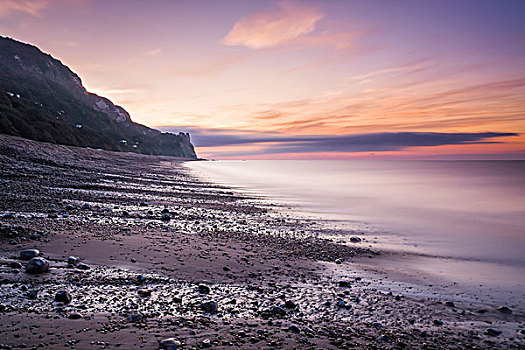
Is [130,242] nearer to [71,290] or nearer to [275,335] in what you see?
[71,290]

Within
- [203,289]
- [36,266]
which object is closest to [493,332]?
[203,289]

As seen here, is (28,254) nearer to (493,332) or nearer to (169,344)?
(169,344)

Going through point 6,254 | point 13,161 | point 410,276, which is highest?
point 13,161

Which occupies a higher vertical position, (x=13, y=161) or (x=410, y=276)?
(x=13, y=161)

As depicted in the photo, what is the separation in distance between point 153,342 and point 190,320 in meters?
0.80

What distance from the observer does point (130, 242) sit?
8.87 m

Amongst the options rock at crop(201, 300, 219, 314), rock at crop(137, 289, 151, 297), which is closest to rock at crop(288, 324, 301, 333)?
rock at crop(201, 300, 219, 314)

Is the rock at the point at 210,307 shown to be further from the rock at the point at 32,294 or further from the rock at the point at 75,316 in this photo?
the rock at the point at 32,294

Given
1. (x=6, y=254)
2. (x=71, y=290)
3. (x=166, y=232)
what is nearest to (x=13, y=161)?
(x=166, y=232)

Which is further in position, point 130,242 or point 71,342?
point 130,242

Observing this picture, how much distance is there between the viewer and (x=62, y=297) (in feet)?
15.8

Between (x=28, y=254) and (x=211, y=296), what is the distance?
13.3ft

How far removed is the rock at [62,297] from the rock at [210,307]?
2.14 m

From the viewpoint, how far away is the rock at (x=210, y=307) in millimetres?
5176
